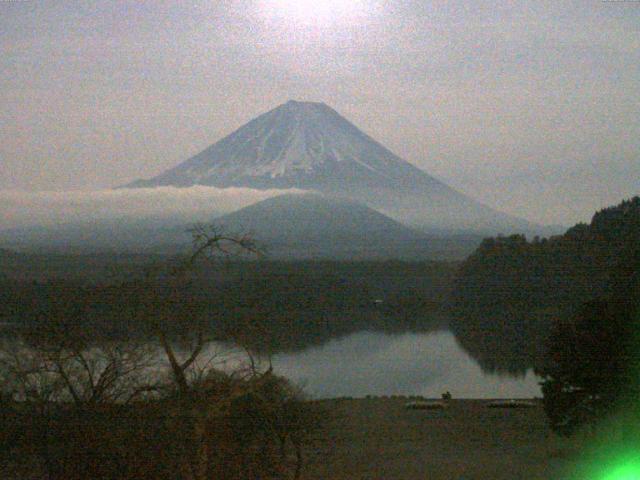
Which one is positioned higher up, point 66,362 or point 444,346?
point 66,362

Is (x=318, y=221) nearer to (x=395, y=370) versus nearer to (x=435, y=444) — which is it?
(x=395, y=370)

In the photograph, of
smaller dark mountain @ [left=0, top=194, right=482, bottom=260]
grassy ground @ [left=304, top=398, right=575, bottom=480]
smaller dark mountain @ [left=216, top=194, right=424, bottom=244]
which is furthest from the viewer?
smaller dark mountain @ [left=216, top=194, right=424, bottom=244]

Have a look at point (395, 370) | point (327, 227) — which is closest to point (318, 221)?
point (327, 227)

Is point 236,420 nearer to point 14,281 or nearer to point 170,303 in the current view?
point 170,303

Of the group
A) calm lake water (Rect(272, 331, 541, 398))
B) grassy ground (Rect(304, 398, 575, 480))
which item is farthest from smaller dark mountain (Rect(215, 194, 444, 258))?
grassy ground (Rect(304, 398, 575, 480))

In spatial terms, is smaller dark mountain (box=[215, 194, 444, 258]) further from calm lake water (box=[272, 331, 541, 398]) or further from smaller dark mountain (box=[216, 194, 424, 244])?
calm lake water (box=[272, 331, 541, 398])

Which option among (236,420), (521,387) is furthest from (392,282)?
(236,420)
